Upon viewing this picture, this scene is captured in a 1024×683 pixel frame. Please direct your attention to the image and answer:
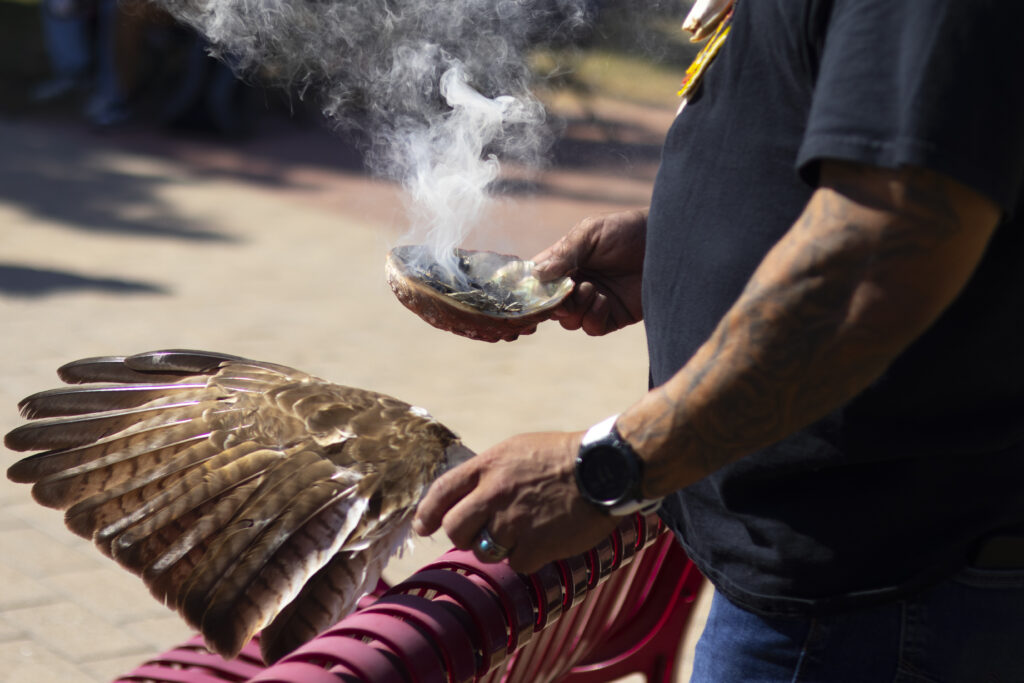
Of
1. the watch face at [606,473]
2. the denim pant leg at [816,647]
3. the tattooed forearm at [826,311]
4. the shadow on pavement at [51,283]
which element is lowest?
the shadow on pavement at [51,283]

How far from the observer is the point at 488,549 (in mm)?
1306

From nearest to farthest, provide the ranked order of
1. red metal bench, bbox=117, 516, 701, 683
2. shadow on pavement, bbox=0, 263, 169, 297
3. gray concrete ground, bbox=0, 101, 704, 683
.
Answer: red metal bench, bbox=117, 516, 701, 683
gray concrete ground, bbox=0, 101, 704, 683
shadow on pavement, bbox=0, 263, 169, 297

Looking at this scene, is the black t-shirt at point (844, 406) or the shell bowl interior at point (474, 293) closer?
A: the black t-shirt at point (844, 406)

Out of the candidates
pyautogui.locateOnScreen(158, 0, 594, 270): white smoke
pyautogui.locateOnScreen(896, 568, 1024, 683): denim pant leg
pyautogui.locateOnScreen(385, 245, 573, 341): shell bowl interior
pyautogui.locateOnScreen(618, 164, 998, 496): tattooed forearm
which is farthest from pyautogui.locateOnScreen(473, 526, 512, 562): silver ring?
pyautogui.locateOnScreen(158, 0, 594, 270): white smoke

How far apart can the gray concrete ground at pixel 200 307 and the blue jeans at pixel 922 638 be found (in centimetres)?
174

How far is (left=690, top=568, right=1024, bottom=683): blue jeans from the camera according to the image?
50.8 inches

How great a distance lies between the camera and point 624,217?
1.95 metres

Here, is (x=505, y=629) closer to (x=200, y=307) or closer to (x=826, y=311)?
(x=826, y=311)

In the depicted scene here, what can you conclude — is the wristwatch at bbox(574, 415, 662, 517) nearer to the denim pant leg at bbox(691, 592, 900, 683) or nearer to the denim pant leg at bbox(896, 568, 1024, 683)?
the denim pant leg at bbox(691, 592, 900, 683)

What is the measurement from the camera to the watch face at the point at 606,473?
4.00 ft

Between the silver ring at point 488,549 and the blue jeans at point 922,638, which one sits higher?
the silver ring at point 488,549

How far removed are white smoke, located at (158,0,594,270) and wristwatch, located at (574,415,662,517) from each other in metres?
1.17

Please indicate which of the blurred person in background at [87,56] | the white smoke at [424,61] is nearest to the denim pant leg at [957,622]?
the white smoke at [424,61]

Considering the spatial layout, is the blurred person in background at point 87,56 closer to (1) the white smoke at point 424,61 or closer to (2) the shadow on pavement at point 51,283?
(2) the shadow on pavement at point 51,283
